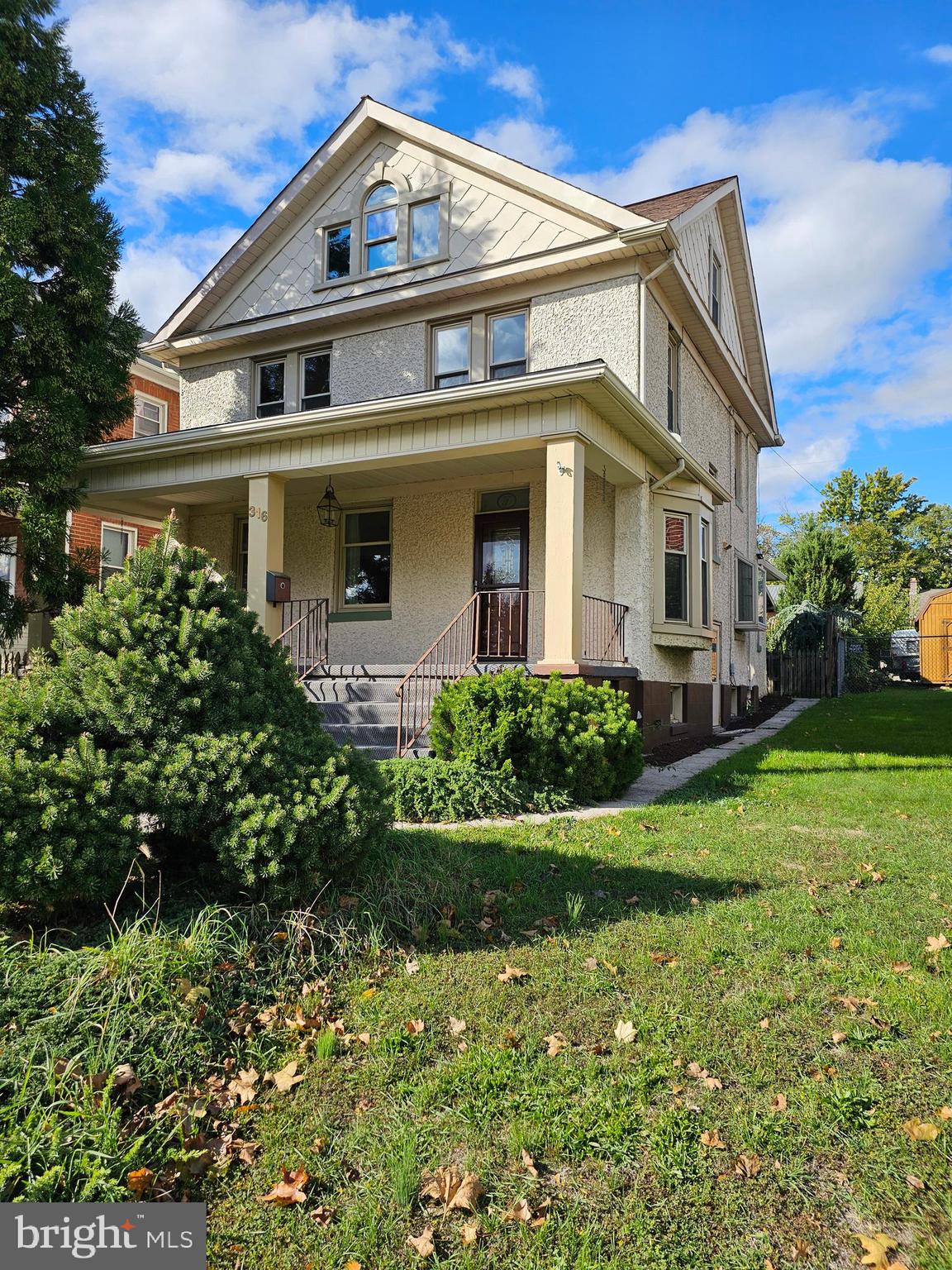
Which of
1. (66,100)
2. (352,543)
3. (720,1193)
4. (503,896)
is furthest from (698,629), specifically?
(66,100)

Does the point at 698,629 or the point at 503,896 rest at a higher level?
the point at 698,629

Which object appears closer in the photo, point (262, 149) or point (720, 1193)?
point (720, 1193)

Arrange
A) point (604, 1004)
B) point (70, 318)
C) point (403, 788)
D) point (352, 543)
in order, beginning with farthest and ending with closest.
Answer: point (352, 543)
point (70, 318)
point (403, 788)
point (604, 1004)

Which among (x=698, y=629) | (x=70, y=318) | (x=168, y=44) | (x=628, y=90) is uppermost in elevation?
(x=628, y=90)

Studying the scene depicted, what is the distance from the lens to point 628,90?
30.7 ft

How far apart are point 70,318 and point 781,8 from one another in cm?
956

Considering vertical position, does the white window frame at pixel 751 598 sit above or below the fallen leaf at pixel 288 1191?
above

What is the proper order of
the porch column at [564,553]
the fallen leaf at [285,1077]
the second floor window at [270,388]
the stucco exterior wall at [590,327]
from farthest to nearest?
the second floor window at [270,388] < the stucco exterior wall at [590,327] < the porch column at [564,553] < the fallen leaf at [285,1077]

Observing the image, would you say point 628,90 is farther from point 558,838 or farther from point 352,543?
point 558,838

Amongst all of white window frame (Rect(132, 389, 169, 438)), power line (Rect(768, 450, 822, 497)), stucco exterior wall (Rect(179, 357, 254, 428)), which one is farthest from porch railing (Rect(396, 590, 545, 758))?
power line (Rect(768, 450, 822, 497))

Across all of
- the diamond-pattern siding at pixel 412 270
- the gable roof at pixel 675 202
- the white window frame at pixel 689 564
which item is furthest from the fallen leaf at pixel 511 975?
the gable roof at pixel 675 202

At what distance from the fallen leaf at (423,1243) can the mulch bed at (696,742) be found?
7733 mm

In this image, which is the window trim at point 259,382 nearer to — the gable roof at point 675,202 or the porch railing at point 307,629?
the porch railing at point 307,629

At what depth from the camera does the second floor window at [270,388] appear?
1310 centimetres
